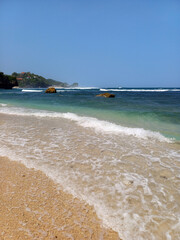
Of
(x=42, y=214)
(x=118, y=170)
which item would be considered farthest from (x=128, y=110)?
(x=42, y=214)

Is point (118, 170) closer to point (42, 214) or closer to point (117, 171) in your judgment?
point (117, 171)

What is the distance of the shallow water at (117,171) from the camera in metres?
2.18

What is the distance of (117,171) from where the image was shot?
346 cm

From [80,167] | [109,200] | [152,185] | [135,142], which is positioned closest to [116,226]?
[109,200]

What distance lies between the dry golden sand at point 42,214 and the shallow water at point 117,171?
0.19m

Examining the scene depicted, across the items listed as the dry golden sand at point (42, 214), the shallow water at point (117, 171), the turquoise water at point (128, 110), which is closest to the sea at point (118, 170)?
the shallow water at point (117, 171)

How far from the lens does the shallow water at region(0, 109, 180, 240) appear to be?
2180 millimetres

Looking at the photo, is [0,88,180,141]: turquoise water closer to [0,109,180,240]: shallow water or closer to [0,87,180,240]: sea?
[0,87,180,240]: sea

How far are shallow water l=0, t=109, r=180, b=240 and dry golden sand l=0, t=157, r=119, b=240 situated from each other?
0.19 metres

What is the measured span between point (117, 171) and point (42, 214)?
6.14 feet

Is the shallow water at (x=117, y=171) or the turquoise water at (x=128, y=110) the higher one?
the turquoise water at (x=128, y=110)

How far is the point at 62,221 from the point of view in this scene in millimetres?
2090

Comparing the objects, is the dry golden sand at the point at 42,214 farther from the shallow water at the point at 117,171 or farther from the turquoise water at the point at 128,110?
the turquoise water at the point at 128,110

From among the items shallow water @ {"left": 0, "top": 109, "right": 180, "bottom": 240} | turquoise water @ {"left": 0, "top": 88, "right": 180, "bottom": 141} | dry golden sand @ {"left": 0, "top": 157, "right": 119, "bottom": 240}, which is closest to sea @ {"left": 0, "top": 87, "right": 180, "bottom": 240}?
shallow water @ {"left": 0, "top": 109, "right": 180, "bottom": 240}
